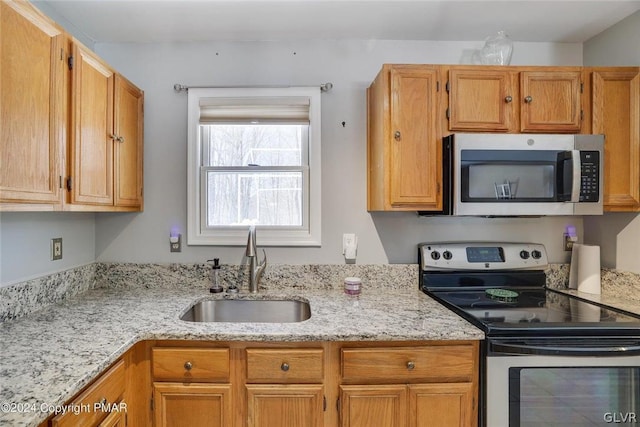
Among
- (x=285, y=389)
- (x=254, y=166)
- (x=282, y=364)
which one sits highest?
(x=254, y=166)

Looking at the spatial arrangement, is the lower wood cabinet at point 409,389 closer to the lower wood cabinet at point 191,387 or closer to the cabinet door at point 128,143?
the lower wood cabinet at point 191,387

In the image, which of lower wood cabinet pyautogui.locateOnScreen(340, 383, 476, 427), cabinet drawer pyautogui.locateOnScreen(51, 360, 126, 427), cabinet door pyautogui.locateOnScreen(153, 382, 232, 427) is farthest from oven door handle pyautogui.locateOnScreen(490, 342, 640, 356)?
cabinet drawer pyautogui.locateOnScreen(51, 360, 126, 427)

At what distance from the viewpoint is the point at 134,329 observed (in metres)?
1.43

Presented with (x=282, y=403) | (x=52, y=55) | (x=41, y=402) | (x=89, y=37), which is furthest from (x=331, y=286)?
(x=89, y=37)

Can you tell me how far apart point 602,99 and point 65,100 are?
2.52m

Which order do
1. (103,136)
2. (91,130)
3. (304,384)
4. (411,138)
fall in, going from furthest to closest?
1. (411,138)
2. (103,136)
3. (91,130)
4. (304,384)

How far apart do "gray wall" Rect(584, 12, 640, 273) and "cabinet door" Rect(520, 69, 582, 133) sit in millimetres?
396

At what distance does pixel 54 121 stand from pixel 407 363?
1.68m

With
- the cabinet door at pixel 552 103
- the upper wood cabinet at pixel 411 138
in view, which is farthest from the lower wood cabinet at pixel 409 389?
the cabinet door at pixel 552 103

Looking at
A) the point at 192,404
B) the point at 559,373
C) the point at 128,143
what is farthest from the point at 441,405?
the point at 128,143

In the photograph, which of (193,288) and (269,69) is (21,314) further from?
(269,69)

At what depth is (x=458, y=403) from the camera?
4.79 feet

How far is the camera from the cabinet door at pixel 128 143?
1854mm

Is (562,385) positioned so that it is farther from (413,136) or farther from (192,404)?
(192,404)
